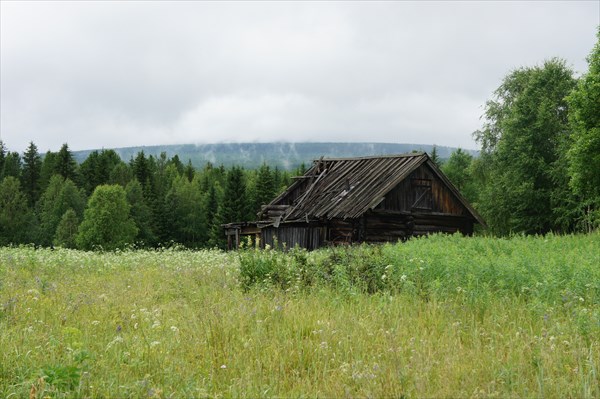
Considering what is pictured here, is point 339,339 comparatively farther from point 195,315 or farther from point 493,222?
point 493,222

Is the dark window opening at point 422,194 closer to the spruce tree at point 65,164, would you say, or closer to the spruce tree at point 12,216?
the spruce tree at point 12,216

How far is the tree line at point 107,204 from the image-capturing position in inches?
2501

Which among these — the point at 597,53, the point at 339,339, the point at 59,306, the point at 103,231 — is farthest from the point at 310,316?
the point at 103,231

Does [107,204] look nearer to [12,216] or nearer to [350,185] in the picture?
[12,216]

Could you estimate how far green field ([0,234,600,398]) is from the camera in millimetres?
4891

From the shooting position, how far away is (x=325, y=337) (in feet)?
20.2

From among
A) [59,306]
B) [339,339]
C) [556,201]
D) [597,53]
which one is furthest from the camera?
[556,201]

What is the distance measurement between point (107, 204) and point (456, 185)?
1601 inches

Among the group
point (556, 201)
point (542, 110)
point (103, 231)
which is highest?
point (542, 110)

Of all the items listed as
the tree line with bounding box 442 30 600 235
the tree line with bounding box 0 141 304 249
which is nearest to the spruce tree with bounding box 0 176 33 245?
the tree line with bounding box 0 141 304 249

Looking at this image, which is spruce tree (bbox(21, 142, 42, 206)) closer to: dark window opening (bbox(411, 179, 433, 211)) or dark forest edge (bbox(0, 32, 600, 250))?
dark forest edge (bbox(0, 32, 600, 250))

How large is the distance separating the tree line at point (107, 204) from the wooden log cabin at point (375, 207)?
30232 mm

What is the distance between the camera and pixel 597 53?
29484mm

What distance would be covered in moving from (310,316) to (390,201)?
2351 cm
